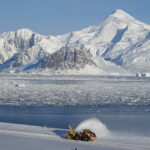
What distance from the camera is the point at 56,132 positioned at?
2942 centimetres

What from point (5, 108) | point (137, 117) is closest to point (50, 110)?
point (5, 108)

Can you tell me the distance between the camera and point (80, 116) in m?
49.3

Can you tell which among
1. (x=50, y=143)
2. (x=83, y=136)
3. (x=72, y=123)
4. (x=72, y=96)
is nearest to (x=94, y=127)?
(x=83, y=136)

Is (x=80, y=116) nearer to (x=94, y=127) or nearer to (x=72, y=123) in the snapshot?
(x=72, y=123)

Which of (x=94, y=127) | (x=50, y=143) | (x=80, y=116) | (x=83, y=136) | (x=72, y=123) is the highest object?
(x=80, y=116)

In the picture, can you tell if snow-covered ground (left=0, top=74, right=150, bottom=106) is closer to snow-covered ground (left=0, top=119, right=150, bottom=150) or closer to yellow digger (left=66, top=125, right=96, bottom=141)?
snow-covered ground (left=0, top=119, right=150, bottom=150)

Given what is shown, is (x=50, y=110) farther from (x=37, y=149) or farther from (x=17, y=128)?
(x=37, y=149)

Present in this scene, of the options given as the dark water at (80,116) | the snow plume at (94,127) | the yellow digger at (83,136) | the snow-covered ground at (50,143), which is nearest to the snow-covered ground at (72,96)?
the dark water at (80,116)

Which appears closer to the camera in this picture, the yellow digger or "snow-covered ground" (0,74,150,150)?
"snow-covered ground" (0,74,150,150)

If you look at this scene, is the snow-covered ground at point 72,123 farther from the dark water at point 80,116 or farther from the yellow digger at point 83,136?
the yellow digger at point 83,136

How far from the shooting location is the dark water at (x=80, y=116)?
4150 cm

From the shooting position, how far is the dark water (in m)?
41.5

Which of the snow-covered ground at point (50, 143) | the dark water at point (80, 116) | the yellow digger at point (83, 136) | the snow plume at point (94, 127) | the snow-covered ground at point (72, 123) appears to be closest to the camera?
the snow-covered ground at point (50, 143)

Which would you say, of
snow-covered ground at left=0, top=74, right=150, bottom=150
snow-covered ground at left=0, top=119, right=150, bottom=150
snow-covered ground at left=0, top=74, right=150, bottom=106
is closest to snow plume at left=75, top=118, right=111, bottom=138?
snow-covered ground at left=0, top=74, right=150, bottom=150
